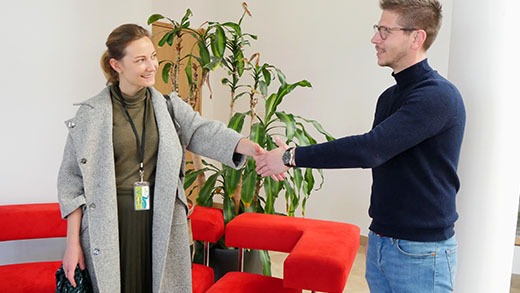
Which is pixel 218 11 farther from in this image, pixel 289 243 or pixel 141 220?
pixel 141 220

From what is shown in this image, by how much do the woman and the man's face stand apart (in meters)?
0.78

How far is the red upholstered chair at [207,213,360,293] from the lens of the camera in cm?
188

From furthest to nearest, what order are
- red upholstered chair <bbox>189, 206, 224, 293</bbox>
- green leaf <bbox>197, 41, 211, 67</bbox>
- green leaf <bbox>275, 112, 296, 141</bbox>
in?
green leaf <bbox>197, 41, 211, 67</bbox>
green leaf <bbox>275, 112, 296, 141</bbox>
red upholstered chair <bbox>189, 206, 224, 293</bbox>

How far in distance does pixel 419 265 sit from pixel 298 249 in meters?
0.72

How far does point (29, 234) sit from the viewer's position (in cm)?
239

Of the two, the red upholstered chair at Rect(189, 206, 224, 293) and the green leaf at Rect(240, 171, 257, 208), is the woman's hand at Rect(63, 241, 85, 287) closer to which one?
the red upholstered chair at Rect(189, 206, 224, 293)

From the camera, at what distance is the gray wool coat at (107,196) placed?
1.48m

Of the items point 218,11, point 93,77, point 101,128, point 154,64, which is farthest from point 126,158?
point 218,11

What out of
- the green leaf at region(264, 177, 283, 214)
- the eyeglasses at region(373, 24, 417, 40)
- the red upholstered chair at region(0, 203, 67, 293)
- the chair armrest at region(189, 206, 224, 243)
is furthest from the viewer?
the green leaf at region(264, 177, 283, 214)

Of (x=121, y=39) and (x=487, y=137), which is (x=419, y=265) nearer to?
(x=487, y=137)

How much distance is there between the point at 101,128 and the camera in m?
1.50

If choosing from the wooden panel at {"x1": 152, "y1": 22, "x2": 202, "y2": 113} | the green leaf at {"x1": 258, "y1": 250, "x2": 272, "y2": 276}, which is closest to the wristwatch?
the green leaf at {"x1": 258, "y1": 250, "x2": 272, "y2": 276}

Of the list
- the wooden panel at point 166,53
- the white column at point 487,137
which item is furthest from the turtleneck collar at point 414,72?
the wooden panel at point 166,53

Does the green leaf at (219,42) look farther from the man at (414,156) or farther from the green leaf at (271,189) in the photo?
the man at (414,156)
